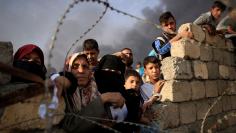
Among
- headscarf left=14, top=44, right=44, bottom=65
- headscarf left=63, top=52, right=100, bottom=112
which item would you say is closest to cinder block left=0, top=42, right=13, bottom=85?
headscarf left=14, top=44, right=44, bottom=65

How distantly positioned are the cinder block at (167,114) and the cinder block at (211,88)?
51.2 inches

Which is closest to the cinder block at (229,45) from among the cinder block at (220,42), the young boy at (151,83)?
the cinder block at (220,42)

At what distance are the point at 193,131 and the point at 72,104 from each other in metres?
3.28

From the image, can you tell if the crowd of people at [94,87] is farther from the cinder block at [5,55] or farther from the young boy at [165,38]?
the young boy at [165,38]

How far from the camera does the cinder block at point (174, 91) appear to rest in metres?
5.11

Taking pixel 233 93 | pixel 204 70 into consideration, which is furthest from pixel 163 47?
pixel 233 93

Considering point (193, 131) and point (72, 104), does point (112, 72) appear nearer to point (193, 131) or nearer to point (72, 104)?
point (72, 104)

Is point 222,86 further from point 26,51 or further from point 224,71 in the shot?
point 26,51

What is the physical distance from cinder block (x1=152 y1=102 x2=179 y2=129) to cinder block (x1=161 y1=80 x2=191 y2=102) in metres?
0.10

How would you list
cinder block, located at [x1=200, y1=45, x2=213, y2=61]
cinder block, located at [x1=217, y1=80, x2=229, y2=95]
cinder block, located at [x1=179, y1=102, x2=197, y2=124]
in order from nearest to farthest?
cinder block, located at [x1=179, y1=102, x2=197, y2=124] → cinder block, located at [x1=200, y1=45, x2=213, y2=61] → cinder block, located at [x1=217, y1=80, x2=229, y2=95]

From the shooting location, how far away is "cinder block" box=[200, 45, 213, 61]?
6.25 meters

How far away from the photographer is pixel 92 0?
1.84 metres

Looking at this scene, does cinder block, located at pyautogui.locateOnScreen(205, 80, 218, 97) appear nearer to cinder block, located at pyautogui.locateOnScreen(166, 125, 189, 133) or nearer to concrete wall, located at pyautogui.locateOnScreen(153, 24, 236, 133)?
concrete wall, located at pyautogui.locateOnScreen(153, 24, 236, 133)

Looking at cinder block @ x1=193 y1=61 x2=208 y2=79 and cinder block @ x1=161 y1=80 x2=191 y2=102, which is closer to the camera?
cinder block @ x1=161 y1=80 x2=191 y2=102
